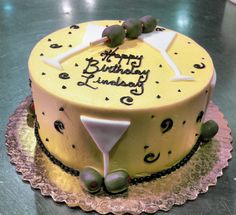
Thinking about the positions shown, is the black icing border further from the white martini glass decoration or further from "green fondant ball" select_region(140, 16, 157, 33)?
"green fondant ball" select_region(140, 16, 157, 33)

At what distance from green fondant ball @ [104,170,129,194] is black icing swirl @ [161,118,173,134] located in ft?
0.68

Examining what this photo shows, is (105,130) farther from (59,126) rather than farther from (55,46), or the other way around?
(55,46)

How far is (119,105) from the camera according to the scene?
137cm

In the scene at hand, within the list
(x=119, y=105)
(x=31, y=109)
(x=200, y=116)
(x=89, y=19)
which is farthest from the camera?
(x=89, y=19)

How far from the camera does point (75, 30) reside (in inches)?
72.3

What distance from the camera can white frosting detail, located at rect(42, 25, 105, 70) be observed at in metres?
1.58

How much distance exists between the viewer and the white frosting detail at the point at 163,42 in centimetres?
154

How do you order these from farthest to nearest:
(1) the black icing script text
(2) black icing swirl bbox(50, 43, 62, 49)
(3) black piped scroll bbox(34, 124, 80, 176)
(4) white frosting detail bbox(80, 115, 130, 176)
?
(2) black icing swirl bbox(50, 43, 62, 49), (3) black piped scroll bbox(34, 124, 80, 176), (1) the black icing script text, (4) white frosting detail bbox(80, 115, 130, 176)

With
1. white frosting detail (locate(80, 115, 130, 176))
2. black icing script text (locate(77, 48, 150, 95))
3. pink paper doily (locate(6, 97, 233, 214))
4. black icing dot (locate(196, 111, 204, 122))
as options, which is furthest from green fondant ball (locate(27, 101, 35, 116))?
black icing dot (locate(196, 111, 204, 122))

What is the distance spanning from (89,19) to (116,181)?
1523 mm

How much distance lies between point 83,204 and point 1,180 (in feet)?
1.13

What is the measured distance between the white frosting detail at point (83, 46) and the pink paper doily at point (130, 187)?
1.19ft

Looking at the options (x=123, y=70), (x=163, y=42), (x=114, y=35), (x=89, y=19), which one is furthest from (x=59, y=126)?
(x=89, y=19)

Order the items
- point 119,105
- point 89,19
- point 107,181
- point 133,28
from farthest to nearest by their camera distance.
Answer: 1. point 89,19
2. point 133,28
3. point 107,181
4. point 119,105
